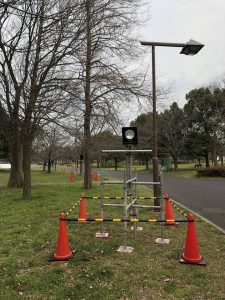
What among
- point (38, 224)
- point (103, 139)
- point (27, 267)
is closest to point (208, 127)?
point (103, 139)

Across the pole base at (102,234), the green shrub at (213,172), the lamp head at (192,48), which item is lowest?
the pole base at (102,234)

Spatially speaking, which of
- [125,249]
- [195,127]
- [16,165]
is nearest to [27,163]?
[16,165]

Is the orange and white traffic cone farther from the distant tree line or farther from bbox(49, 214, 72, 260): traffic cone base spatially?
the distant tree line

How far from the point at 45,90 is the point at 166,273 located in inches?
384

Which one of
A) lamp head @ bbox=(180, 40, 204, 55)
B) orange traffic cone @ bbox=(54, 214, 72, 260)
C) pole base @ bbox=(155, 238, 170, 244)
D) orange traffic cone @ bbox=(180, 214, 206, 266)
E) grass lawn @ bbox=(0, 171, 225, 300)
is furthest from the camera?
lamp head @ bbox=(180, 40, 204, 55)

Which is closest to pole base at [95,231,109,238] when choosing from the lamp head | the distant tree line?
the lamp head

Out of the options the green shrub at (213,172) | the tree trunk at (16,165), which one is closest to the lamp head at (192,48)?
the tree trunk at (16,165)

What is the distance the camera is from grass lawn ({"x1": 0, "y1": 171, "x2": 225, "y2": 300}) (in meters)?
4.31

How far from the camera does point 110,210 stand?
33.2 feet

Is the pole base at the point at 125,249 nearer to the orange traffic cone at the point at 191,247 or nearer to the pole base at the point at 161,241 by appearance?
the pole base at the point at 161,241

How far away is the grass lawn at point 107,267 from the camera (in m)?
4.31

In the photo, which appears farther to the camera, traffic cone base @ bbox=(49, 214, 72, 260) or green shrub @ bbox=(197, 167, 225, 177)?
green shrub @ bbox=(197, 167, 225, 177)

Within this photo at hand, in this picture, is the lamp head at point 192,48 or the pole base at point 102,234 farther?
the lamp head at point 192,48

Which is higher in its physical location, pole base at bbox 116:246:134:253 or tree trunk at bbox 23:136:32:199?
tree trunk at bbox 23:136:32:199
